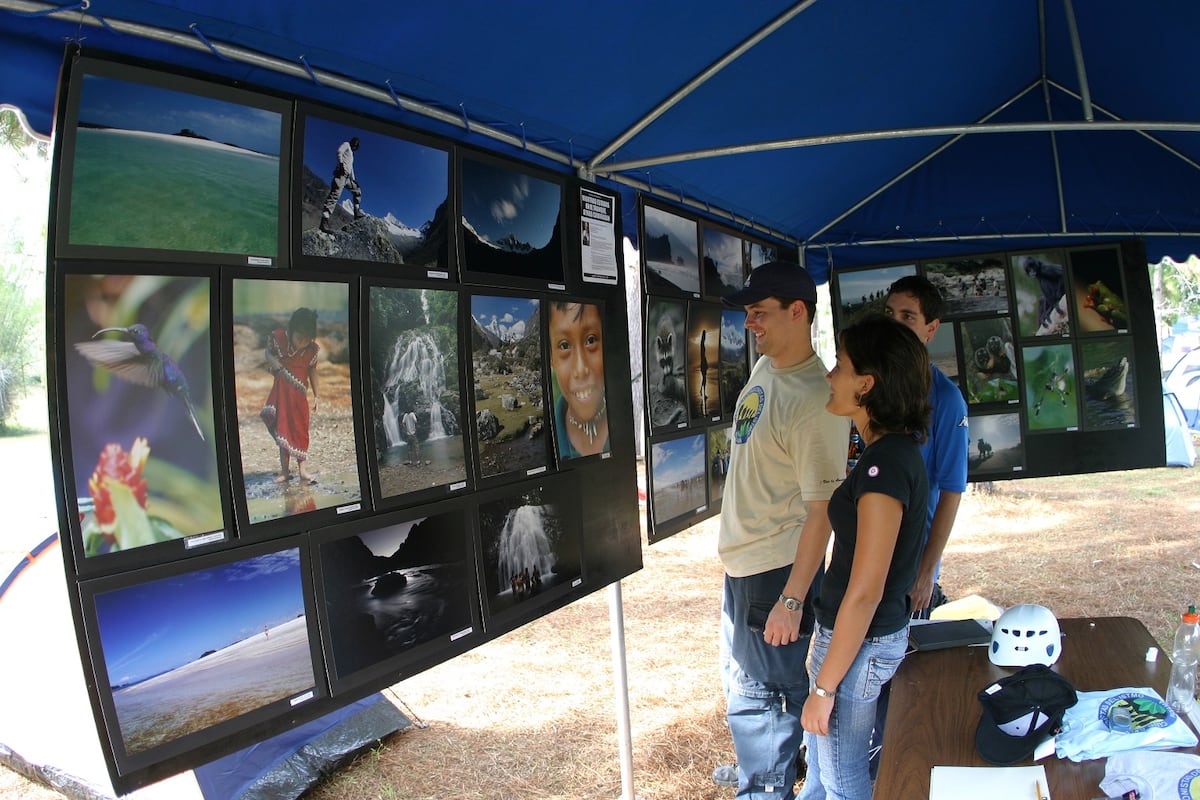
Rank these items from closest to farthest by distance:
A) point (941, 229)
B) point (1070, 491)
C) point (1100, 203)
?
1. point (1100, 203)
2. point (941, 229)
3. point (1070, 491)

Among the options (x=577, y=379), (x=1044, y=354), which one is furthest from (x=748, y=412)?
(x=1044, y=354)

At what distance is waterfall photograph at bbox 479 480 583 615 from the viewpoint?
233 cm

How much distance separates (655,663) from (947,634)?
106 inches

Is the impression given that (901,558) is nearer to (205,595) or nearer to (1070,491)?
(205,595)

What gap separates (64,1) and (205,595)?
113 centimetres

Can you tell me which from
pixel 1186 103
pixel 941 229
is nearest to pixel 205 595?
pixel 1186 103

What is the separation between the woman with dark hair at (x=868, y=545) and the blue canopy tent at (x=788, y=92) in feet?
3.44

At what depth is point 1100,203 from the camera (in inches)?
173

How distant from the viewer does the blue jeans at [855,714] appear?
1.76 m

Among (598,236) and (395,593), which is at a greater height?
(598,236)

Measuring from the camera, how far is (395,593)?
6.71 feet

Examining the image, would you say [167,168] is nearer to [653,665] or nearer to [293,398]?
[293,398]

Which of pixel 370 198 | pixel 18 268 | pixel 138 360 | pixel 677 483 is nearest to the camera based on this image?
pixel 138 360

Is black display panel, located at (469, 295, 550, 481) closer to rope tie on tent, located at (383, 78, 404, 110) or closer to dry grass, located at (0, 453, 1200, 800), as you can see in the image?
rope tie on tent, located at (383, 78, 404, 110)
